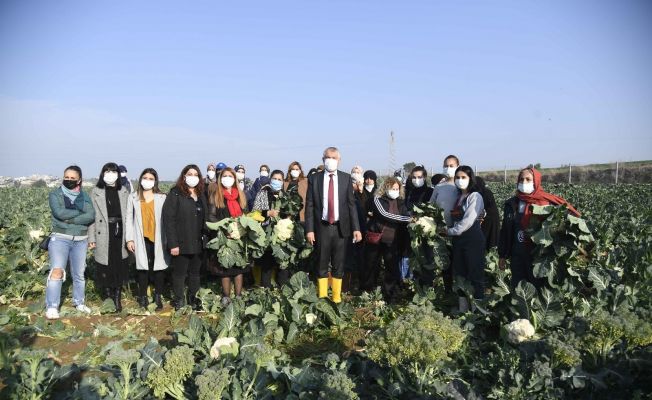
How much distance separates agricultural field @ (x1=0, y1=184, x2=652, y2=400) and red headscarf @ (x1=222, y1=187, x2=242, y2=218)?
1.22m

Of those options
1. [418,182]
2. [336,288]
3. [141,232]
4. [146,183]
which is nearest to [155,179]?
[146,183]

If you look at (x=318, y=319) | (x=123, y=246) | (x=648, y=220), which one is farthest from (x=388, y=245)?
(x=648, y=220)

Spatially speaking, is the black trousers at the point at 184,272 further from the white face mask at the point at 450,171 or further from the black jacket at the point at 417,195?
the white face mask at the point at 450,171

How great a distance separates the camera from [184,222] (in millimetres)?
5578

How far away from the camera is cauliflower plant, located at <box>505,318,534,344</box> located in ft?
12.2

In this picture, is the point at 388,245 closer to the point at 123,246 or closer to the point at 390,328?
the point at 390,328

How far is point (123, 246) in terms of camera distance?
5805 millimetres

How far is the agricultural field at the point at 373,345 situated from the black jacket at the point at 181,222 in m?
0.82

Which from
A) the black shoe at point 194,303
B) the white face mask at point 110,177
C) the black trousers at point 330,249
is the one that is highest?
the white face mask at point 110,177

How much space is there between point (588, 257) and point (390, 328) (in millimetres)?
2990

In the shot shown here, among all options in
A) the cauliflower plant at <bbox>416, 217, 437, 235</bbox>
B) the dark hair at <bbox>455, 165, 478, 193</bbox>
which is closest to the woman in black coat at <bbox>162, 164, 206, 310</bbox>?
the cauliflower plant at <bbox>416, 217, 437, 235</bbox>

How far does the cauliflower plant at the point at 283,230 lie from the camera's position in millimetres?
6152

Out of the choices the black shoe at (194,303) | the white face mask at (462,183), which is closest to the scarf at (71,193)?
the black shoe at (194,303)

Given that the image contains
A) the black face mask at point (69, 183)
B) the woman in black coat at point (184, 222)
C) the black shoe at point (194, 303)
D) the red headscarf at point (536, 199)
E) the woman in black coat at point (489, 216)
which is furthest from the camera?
the black shoe at point (194, 303)
